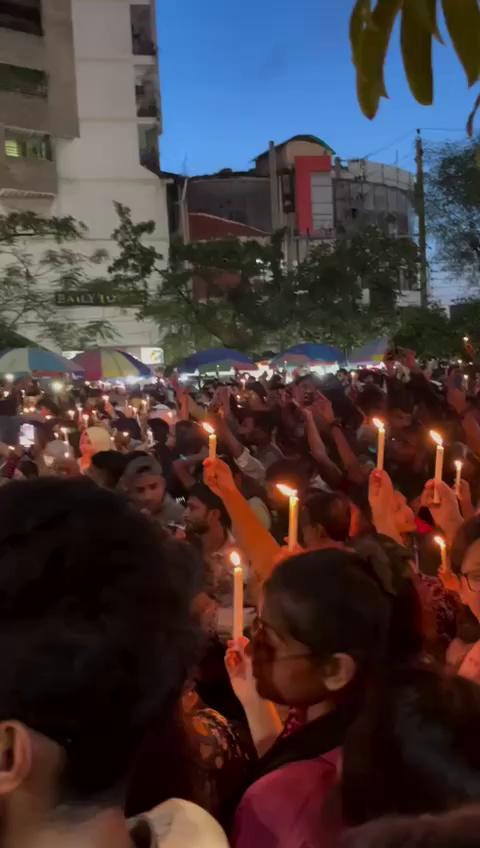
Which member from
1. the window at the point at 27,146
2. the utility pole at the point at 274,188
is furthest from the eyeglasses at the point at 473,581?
the utility pole at the point at 274,188

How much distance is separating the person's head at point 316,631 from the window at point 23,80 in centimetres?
4130

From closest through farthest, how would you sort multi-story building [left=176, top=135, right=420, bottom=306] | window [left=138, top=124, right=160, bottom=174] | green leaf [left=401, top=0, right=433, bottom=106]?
green leaf [left=401, top=0, right=433, bottom=106], window [left=138, top=124, right=160, bottom=174], multi-story building [left=176, top=135, right=420, bottom=306]

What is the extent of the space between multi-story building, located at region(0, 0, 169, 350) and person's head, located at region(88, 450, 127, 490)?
33.4m

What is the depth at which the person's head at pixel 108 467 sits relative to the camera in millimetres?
5574

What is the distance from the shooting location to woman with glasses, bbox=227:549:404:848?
2014 mm

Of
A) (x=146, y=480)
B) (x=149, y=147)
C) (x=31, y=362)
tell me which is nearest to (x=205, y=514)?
(x=146, y=480)

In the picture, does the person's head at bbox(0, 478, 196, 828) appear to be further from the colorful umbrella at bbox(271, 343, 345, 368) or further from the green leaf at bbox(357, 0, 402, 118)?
the colorful umbrella at bbox(271, 343, 345, 368)

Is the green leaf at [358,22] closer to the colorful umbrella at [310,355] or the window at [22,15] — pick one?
the colorful umbrella at [310,355]

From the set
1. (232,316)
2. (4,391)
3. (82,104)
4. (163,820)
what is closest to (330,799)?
(163,820)

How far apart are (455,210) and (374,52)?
1174 inches

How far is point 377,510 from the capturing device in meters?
4.34

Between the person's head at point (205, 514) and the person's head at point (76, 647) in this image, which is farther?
the person's head at point (205, 514)

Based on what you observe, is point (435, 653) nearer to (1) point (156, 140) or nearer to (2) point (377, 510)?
(2) point (377, 510)

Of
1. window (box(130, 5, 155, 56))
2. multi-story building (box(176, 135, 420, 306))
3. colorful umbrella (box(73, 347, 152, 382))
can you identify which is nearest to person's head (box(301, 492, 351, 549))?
colorful umbrella (box(73, 347, 152, 382))
